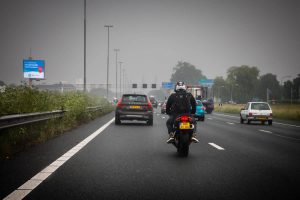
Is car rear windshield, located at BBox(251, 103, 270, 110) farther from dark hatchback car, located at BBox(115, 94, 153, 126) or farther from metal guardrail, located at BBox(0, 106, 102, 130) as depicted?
metal guardrail, located at BBox(0, 106, 102, 130)

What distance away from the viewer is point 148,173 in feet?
24.9

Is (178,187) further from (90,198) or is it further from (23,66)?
(23,66)

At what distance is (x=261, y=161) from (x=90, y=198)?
4.78 meters

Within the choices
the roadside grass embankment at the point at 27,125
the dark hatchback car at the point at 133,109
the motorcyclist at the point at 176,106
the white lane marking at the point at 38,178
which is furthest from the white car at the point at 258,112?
the white lane marking at the point at 38,178

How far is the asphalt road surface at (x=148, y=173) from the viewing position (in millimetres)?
5969

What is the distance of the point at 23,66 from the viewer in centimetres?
6462

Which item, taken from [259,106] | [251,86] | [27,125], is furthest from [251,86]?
[27,125]

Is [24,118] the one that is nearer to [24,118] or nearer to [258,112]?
[24,118]

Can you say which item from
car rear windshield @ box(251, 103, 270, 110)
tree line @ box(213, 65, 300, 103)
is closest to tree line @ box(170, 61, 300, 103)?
tree line @ box(213, 65, 300, 103)

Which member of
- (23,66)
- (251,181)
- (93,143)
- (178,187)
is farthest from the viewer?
(23,66)

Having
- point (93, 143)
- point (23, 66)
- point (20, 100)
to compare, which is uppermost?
point (23, 66)

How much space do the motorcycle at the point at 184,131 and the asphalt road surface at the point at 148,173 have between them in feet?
0.84

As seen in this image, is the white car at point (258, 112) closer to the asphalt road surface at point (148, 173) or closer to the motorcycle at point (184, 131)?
the asphalt road surface at point (148, 173)

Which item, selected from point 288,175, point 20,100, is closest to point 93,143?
point 20,100
